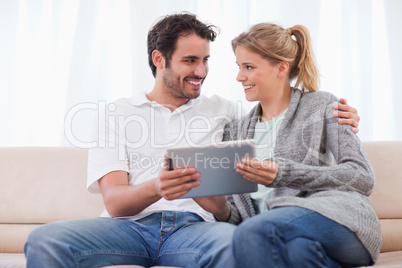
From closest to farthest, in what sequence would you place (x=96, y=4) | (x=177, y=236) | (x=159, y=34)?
(x=177, y=236) < (x=159, y=34) < (x=96, y=4)

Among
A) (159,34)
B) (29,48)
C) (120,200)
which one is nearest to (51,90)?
(29,48)

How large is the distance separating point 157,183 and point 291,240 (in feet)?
1.51

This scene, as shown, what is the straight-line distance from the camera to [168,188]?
4.34ft

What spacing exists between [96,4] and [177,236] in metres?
1.73

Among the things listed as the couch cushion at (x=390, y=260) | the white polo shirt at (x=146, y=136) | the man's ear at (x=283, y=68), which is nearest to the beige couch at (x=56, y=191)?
the couch cushion at (x=390, y=260)

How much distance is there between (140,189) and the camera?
1.46 metres

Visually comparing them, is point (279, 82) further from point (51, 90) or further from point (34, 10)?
point (34, 10)

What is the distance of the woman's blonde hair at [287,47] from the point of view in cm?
168

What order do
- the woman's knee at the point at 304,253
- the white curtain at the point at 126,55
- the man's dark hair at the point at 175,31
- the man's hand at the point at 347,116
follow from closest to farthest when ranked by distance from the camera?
the woman's knee at the point at 304,253
the man's hand at the point at 347,116
the man's dark hair at the point at 175,31
the white curtain at the point at 126,55

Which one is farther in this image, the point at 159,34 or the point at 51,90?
the point at 51,90

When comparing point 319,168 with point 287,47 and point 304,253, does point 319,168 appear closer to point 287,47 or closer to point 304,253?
point 304,253

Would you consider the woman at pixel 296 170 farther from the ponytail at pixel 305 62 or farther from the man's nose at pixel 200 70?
the man's nose at pixel 200 70

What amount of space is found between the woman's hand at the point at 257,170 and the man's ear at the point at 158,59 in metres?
Result: 0.78

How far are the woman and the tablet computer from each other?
40mm
